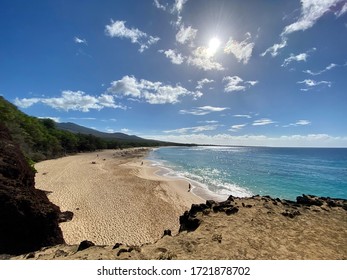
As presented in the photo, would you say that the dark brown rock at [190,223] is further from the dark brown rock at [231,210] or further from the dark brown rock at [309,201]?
the dark brown rock at [309,201]

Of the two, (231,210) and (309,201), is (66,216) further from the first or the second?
(309,201)

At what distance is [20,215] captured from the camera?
22.1ft

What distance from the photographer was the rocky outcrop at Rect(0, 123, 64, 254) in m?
6.46

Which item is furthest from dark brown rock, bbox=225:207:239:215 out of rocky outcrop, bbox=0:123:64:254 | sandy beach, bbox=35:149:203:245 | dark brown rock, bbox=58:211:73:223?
dark brown rock, bbox=58:211:73:223

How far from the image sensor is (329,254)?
19.4 feet

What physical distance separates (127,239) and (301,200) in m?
10.6

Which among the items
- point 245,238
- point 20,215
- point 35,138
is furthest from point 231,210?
point 35,138

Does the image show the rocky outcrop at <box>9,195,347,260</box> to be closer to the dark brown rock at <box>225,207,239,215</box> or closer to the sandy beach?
the dark brown rock at <box>225,207,239,215</box>

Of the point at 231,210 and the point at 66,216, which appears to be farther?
the point at 66,216

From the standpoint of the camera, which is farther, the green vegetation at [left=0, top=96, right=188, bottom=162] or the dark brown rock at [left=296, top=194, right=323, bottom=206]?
the green vegetation at [left=0, top=96, right=188, bottom=162]

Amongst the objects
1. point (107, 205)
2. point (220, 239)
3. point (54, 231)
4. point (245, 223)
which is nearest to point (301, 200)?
point (245, 223)

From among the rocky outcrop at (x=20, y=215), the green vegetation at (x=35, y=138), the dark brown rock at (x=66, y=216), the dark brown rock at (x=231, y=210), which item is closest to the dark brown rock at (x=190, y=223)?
the dark brown rock at (x=231, y=210)

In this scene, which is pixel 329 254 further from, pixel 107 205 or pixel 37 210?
pixel 107 205

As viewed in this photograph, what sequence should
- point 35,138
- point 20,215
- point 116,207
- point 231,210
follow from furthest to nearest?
point 35,138, point 116,207, point 231,210, point 20,215
